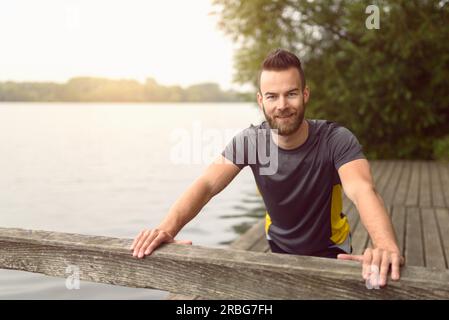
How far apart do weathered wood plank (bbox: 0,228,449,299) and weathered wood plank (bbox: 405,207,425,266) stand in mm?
3469

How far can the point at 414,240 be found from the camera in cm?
603

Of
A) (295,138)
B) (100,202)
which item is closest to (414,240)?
(295,138)

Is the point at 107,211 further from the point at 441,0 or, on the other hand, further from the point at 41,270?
the point at 41,270

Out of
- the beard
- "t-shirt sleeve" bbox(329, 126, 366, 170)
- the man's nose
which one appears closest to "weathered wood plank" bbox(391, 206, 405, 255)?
"t-shirt sleeve" bbox(329, 126, 366, 170)

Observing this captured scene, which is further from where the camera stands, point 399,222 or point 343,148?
point 399,222

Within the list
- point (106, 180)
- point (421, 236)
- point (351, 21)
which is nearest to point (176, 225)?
point (421, 236)

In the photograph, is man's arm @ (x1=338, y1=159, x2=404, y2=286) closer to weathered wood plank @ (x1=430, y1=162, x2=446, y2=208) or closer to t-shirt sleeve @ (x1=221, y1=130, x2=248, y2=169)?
t-shirt sleeve @ (x1=221, y1=130, x2=248, y2=169)

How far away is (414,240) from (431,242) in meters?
0.19

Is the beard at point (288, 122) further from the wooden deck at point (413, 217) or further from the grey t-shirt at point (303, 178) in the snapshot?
the wooden deck at point (413, 217)

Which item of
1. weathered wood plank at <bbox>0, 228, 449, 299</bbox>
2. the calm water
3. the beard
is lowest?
the calm water

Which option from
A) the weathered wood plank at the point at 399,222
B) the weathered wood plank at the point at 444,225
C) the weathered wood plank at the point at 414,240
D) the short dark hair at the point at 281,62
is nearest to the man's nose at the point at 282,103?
the short dark hair at the point at 281,62

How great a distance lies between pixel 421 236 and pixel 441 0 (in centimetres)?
931

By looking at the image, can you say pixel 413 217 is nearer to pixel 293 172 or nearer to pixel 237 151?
pixel 293 172

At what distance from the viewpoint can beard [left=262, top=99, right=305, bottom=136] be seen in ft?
9.85
